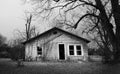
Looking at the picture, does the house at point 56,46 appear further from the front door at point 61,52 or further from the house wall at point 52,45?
the front door at point 61,52

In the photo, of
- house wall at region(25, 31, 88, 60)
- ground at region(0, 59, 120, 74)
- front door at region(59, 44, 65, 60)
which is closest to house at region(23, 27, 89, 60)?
house wall at region(25, 31, 88, 60)

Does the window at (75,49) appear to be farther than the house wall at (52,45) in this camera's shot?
Yes

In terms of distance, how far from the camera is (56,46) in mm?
21281

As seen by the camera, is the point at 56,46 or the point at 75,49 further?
the point at 56,46

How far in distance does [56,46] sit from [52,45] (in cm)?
61

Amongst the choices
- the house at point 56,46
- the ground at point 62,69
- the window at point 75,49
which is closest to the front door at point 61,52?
the house at point 56,46

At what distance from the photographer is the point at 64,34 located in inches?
848

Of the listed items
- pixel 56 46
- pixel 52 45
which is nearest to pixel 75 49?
pixel 56 46

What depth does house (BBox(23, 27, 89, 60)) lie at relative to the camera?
21047 mm

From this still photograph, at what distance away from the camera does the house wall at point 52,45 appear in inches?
829

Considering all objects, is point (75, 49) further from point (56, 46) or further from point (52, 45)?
point (52, 45)

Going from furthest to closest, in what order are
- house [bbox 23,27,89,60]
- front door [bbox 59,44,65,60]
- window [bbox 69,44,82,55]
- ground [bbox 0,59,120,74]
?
front door [bbox 59,44,65,60]
window [bbox 69,44,82,55]
house [bbox 23,27,89,60]
ground [bbox 0,59,120,74]

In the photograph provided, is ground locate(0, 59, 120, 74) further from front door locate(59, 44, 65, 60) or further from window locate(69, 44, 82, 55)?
front door locate(59, 44, 65, 60)

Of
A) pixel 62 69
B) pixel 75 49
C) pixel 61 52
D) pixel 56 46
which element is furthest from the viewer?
pixel 61 52
